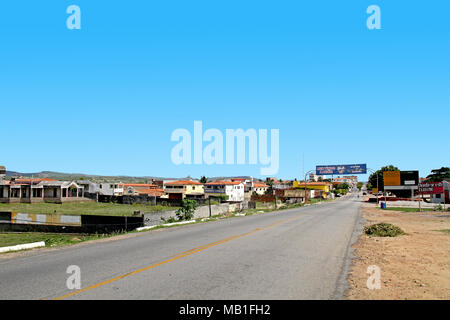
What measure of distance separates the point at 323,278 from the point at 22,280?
7.33 metres

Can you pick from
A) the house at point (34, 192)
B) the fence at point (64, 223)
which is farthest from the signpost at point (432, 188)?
the house at point (34, 192)

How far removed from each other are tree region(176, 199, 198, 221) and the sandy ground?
14.7m

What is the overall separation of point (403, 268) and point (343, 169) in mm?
65806

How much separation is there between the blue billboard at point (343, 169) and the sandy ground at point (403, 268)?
184 feet

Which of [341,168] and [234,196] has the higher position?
[341,168]

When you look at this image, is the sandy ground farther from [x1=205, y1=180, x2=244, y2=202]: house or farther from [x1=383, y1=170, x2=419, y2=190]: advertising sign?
→ [x1=205, y1=180, x2=244, y2=202]: house

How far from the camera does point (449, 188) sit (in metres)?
68.2

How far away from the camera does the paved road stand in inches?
290

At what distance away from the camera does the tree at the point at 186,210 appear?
91.2 ft

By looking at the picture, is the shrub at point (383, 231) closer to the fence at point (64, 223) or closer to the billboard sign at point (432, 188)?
the fence at point (64, 223)
